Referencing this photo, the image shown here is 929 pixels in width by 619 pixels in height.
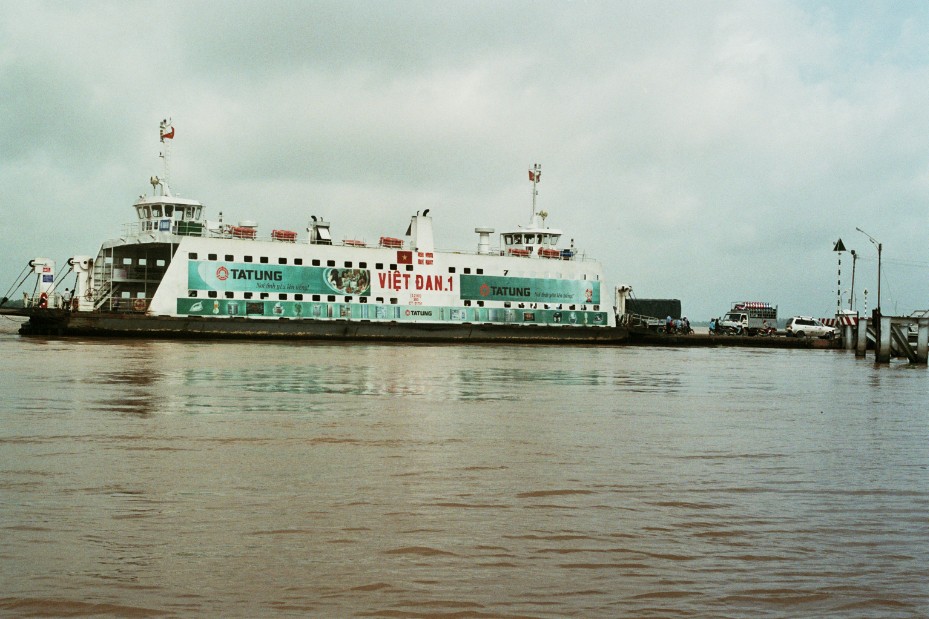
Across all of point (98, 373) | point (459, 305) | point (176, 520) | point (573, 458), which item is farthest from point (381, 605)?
point (459, 305)

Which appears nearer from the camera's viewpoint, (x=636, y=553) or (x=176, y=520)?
(x=636, y=553)

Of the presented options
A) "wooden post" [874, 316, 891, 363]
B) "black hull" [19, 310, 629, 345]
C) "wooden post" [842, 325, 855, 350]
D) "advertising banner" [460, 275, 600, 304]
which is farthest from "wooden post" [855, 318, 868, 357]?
"advertising banner" [460, 275, 600, 304]

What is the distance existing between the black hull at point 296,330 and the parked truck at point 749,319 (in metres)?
14.6

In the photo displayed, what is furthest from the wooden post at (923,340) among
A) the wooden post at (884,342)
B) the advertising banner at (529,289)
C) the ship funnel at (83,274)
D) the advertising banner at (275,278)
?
the ship funnel at (83,274)

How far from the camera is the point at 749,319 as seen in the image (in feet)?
260

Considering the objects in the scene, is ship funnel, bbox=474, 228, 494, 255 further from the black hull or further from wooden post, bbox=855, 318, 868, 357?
wooden post, bbox=855, 318, 868, 357

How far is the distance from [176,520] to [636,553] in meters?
3.42

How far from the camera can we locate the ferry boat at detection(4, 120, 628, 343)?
4388 cm

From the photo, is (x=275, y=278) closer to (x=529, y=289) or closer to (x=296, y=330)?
(x=296, y=330)

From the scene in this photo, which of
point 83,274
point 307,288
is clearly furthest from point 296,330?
point 83,274

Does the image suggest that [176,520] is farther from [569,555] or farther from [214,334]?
[214,334]

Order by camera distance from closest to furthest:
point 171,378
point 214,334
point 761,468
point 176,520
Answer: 1. point 176,520
2. point 761,468
3. point 171,378
4. point 214,334

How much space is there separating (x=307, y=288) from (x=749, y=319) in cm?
4643

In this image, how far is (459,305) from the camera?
51844mm
